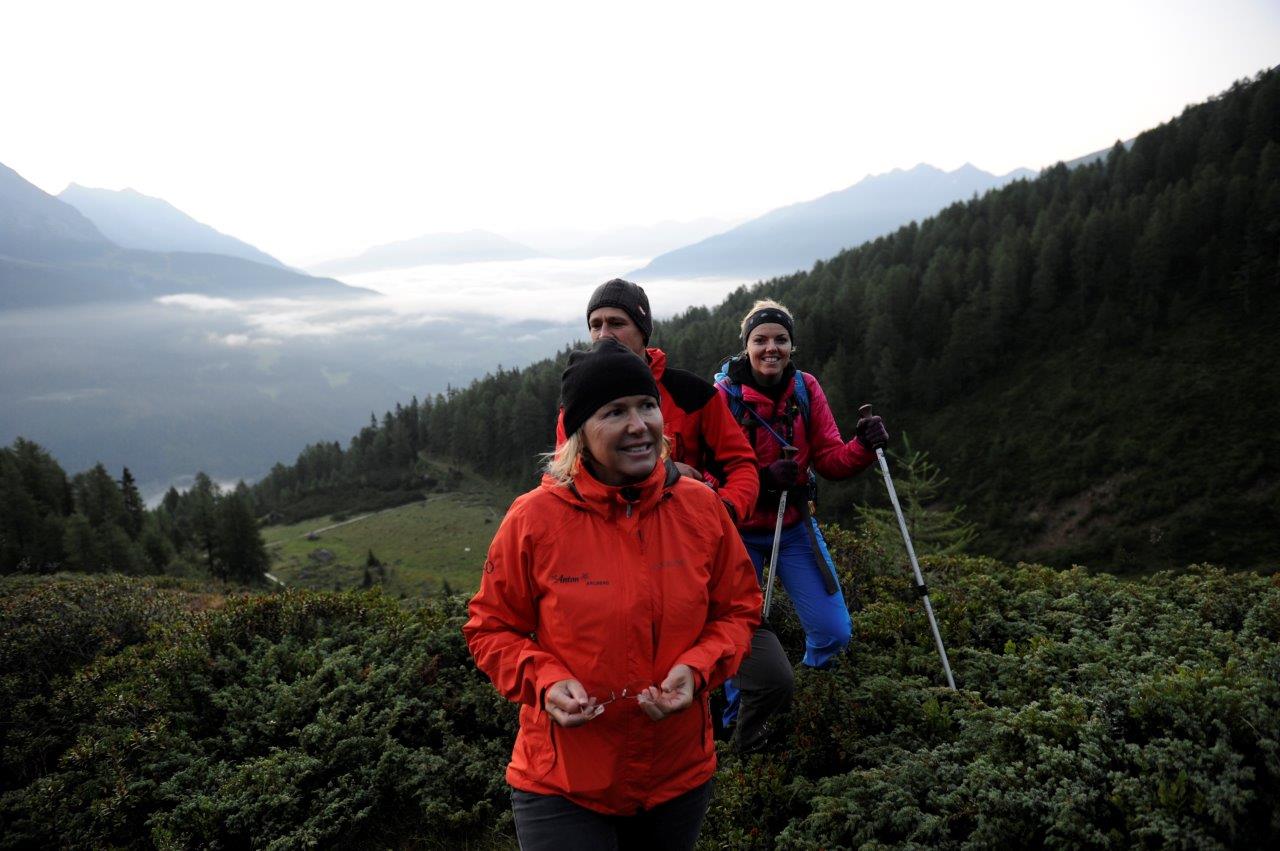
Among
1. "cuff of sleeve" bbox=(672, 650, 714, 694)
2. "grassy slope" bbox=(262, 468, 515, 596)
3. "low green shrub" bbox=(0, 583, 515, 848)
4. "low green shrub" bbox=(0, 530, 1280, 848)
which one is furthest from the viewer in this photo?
"grassy slope" bbox=(262, 468, 515, 596)

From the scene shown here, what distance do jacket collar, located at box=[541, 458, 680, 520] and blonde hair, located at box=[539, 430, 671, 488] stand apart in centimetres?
3

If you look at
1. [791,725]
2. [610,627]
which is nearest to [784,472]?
[791,725]

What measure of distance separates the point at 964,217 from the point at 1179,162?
85.8ft

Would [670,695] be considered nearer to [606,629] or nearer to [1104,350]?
[606,629]

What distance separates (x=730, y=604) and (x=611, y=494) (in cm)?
94

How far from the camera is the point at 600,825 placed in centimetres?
295

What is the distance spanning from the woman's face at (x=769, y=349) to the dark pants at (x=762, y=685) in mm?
2258

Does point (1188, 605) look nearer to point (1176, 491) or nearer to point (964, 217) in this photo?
point (1176, 491)

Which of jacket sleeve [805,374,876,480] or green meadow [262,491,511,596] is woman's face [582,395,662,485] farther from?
green meadow [262,491,511,596]

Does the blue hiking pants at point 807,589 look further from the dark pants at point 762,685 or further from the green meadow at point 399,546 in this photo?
the green meadow at point 399,546

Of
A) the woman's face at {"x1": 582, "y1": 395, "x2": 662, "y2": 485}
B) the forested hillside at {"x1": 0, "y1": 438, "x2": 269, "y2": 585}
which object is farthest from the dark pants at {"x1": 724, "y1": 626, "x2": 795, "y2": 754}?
the forested hillside at {"x1": 0, "y1": 438, "x2": 269, "y2": 585}

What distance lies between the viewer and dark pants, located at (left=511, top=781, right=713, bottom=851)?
114 inches

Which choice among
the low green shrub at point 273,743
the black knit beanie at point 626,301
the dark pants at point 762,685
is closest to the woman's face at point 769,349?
the black knit beanie at point 626,301

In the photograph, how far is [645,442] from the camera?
3.16 metres
